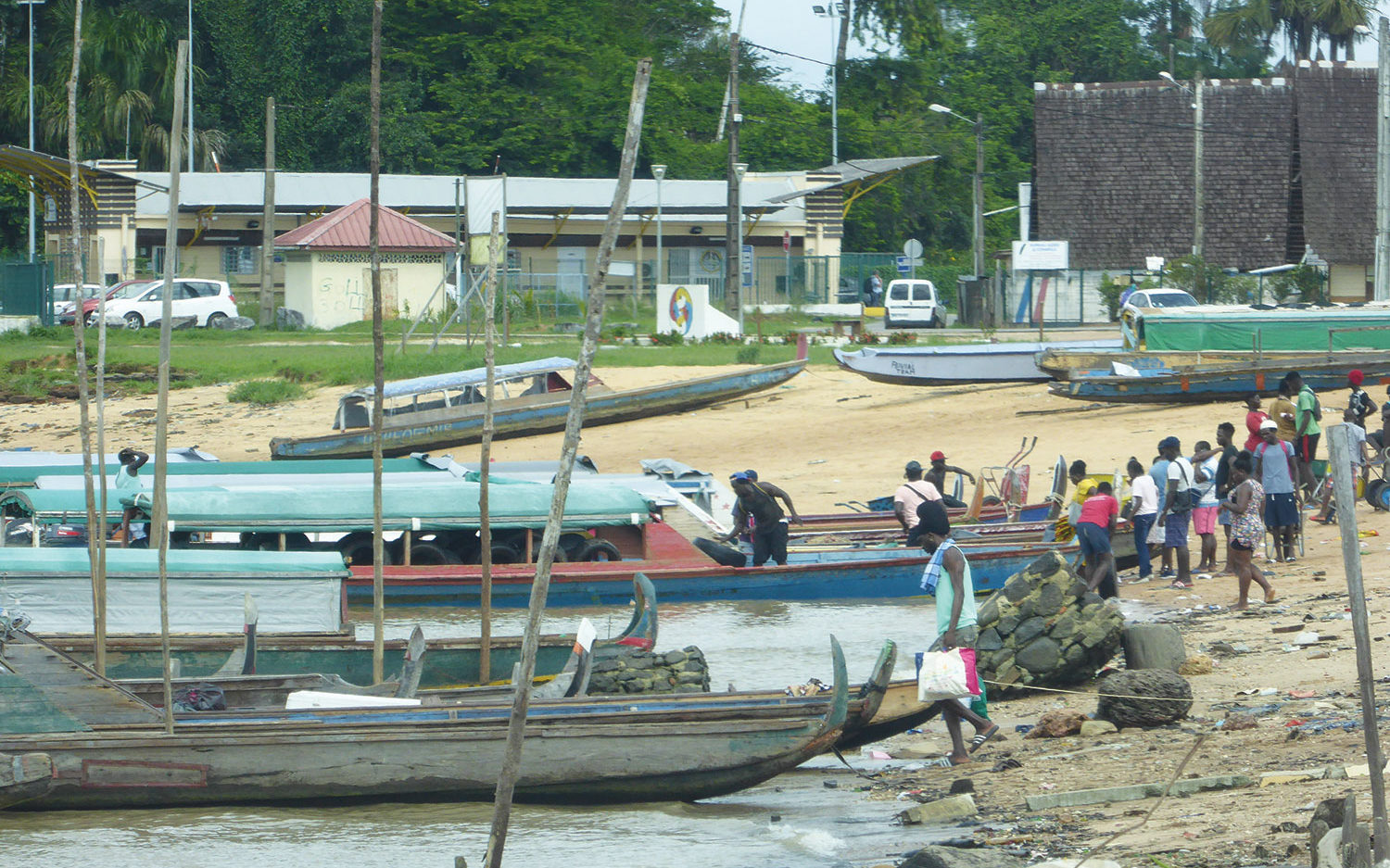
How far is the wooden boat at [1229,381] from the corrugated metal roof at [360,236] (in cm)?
1730

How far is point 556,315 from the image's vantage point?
129ft

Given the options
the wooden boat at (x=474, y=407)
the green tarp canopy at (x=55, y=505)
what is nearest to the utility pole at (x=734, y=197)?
the wooden boat at (x=474, y=407)

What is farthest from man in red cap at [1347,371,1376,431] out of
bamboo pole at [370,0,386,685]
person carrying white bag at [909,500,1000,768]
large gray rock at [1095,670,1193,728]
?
bamboo pole at [370,0,386,685]

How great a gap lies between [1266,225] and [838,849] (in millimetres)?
36793

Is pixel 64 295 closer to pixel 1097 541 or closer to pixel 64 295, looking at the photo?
pixel 64 295

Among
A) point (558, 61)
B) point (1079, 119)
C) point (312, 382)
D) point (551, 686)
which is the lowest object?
point (551, 686)

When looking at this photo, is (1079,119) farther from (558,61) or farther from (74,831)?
(74,831)

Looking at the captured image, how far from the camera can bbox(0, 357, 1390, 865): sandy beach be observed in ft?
26.2

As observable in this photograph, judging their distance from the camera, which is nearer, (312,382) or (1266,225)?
(312,382)

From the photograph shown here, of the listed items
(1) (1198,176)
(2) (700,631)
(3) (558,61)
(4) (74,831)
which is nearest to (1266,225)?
(1) (1198,176)

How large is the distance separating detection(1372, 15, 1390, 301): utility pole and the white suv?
981 inches

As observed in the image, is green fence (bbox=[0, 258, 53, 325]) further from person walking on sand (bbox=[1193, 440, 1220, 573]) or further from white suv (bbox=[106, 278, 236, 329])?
person walking on sand (bbox=[1193, 440, 1220, 573])

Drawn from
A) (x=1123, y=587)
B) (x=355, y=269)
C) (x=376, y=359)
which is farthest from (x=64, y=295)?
(x=1123, y=587)

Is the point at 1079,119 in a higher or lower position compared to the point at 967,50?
lower
